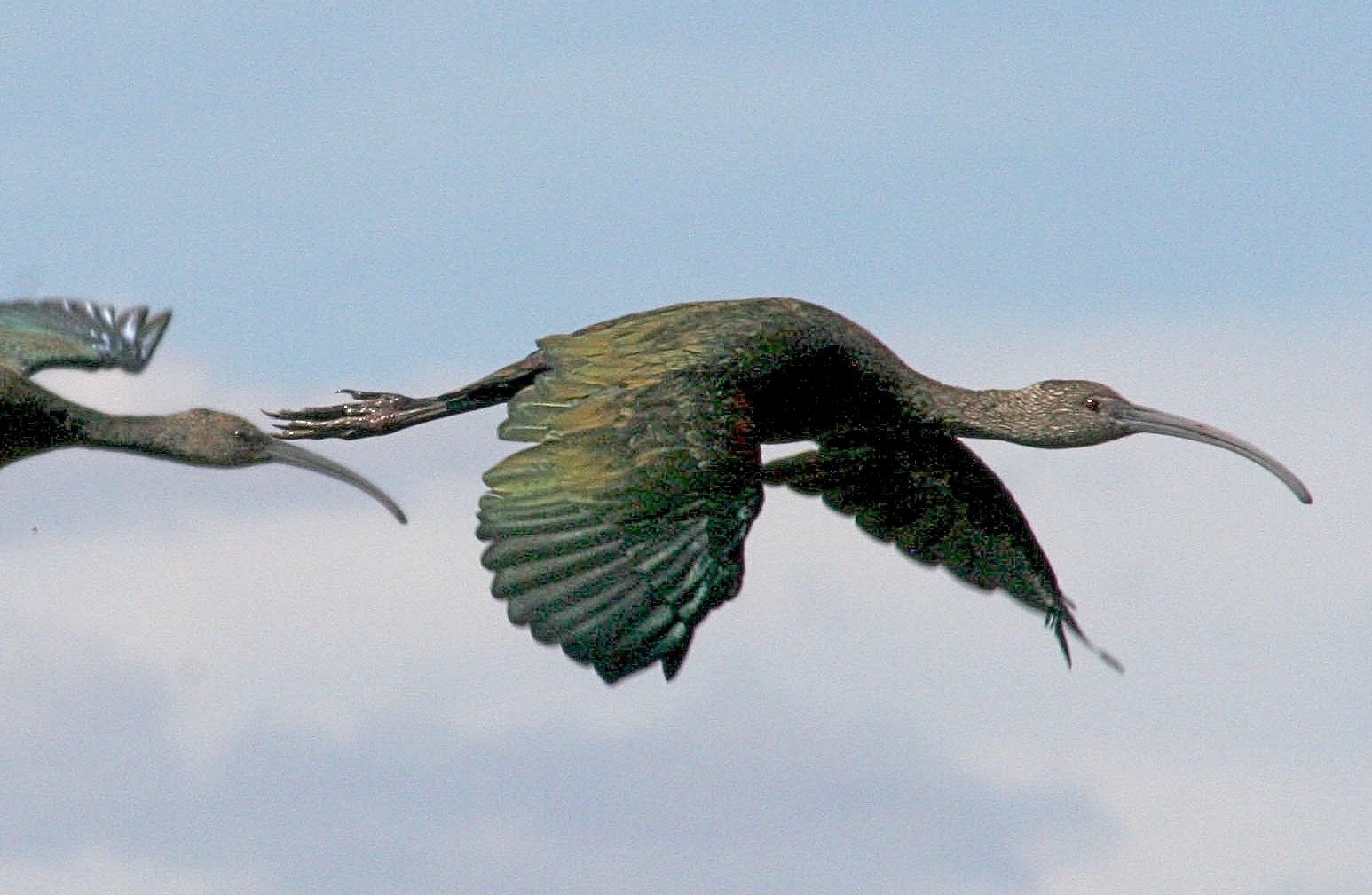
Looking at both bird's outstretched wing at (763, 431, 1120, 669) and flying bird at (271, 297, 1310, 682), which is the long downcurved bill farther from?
bird's outstretched wing at (763, 431, 1120, 669)

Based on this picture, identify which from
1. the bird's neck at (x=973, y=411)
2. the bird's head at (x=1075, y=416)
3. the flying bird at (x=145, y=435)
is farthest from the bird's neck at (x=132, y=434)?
the bird's head at (x=1075, y=416)

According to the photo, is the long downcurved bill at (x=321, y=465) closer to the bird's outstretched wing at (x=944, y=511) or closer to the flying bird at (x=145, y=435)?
the flying bird at (x=145, y=435)

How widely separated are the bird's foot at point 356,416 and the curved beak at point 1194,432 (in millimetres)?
4271

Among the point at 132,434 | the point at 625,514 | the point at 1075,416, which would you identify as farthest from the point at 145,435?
the point at 1075,416

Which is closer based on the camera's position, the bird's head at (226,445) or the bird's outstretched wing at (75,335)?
the bird's head at (226,445)

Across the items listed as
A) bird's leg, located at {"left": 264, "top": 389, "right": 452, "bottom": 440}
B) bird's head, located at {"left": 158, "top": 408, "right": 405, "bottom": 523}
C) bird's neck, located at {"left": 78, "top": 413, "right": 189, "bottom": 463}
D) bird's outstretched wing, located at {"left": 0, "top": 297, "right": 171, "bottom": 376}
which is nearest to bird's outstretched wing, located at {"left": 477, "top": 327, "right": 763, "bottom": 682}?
bird's leg, located at {"left": 264, "top": 389, "right": 452, "bottom": 440}

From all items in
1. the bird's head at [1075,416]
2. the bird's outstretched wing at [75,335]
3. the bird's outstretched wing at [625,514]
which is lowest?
the bird's outstretched wing at [625,514]

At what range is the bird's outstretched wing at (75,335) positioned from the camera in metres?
18.9

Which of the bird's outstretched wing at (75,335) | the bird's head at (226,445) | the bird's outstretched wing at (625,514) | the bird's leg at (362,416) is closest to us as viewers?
the bird's outstretched wing at (625,514)

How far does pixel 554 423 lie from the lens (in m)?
14.9

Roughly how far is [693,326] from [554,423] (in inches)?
43.4

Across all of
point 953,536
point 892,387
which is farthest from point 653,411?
point 953,536

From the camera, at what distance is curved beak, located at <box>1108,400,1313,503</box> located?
17000 mm

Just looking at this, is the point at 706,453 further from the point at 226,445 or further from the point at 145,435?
the point at 145,435
